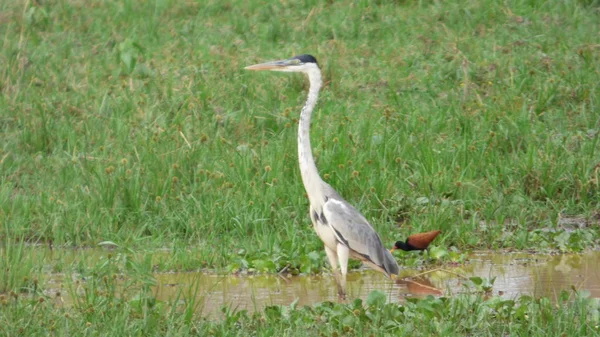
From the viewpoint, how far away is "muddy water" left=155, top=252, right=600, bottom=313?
258 inches

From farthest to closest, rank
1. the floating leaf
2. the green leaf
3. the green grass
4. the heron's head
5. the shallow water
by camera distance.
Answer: the green grass
the green leaf
the heron's head
the shallow water
the floating leaf

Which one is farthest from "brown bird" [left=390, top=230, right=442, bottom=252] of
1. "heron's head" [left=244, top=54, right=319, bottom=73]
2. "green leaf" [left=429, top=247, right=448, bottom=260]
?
"heron's head" [left=244, top=54, right=319, bottom=73]

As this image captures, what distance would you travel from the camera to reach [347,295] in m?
6.55

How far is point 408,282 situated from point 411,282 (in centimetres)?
2

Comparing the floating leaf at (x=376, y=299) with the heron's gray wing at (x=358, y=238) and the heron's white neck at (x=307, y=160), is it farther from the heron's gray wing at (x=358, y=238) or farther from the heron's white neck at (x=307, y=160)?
the heron's white neck at (x=307, y=160)

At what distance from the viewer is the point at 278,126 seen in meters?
9.26

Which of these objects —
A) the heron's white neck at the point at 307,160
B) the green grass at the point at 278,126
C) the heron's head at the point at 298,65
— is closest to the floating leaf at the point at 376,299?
the green grass at the point at 278,126

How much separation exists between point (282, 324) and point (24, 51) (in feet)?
19.7

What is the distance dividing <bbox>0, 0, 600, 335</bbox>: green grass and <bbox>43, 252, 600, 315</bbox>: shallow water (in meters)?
0.13

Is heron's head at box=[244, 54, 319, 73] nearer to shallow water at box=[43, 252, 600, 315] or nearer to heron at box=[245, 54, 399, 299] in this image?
heron at box=[245, 54, 399, 299]

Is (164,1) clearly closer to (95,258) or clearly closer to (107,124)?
(107,124)

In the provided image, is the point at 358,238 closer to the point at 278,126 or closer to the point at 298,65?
the point at 298,65

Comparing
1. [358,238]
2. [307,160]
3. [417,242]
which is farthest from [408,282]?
[307,160]

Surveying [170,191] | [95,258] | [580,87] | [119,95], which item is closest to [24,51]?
[119,95]
